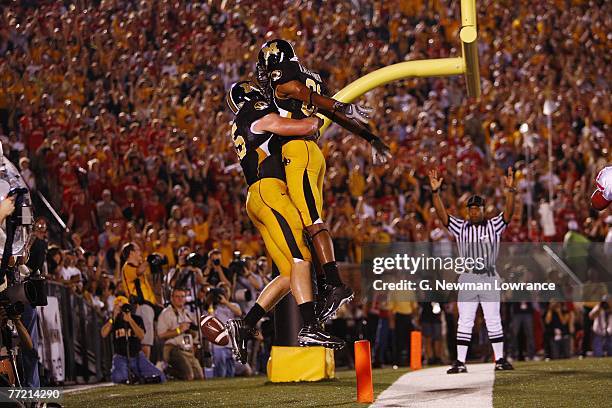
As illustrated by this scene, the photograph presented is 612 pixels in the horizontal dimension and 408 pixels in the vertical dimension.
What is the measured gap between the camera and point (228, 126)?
16844 mm

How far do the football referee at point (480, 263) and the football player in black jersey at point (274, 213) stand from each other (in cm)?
302

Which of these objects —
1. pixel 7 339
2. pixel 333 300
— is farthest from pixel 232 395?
pixel 7 339

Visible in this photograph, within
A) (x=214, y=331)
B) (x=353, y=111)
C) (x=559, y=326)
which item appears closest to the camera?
(x=353, y=111)

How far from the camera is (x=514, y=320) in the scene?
1507cm

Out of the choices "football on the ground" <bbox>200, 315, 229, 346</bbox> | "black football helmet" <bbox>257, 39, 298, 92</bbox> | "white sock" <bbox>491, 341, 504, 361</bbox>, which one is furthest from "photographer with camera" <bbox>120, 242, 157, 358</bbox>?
"black football helmet" <bbox>257, 39, 298, 92</bbox>

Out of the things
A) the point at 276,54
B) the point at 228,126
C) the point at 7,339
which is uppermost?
the point at 228,126

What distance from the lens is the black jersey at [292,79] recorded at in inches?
293

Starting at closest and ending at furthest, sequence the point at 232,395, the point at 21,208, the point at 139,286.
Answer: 1. the point at 21,208
2. the point at 232,395
3. the point at 139,286

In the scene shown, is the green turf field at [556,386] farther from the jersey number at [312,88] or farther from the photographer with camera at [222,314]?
the photographer with camera at [222,314]

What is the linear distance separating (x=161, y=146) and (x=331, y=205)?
97.0 inches

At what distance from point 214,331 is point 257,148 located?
1.25 meters

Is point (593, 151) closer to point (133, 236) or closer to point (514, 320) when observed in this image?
point (514, 320)

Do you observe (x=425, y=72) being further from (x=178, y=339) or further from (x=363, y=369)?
(x=178, y=339)

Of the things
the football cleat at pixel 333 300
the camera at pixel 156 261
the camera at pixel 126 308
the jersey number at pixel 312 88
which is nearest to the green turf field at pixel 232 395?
the football cleat at pixel 333 300
